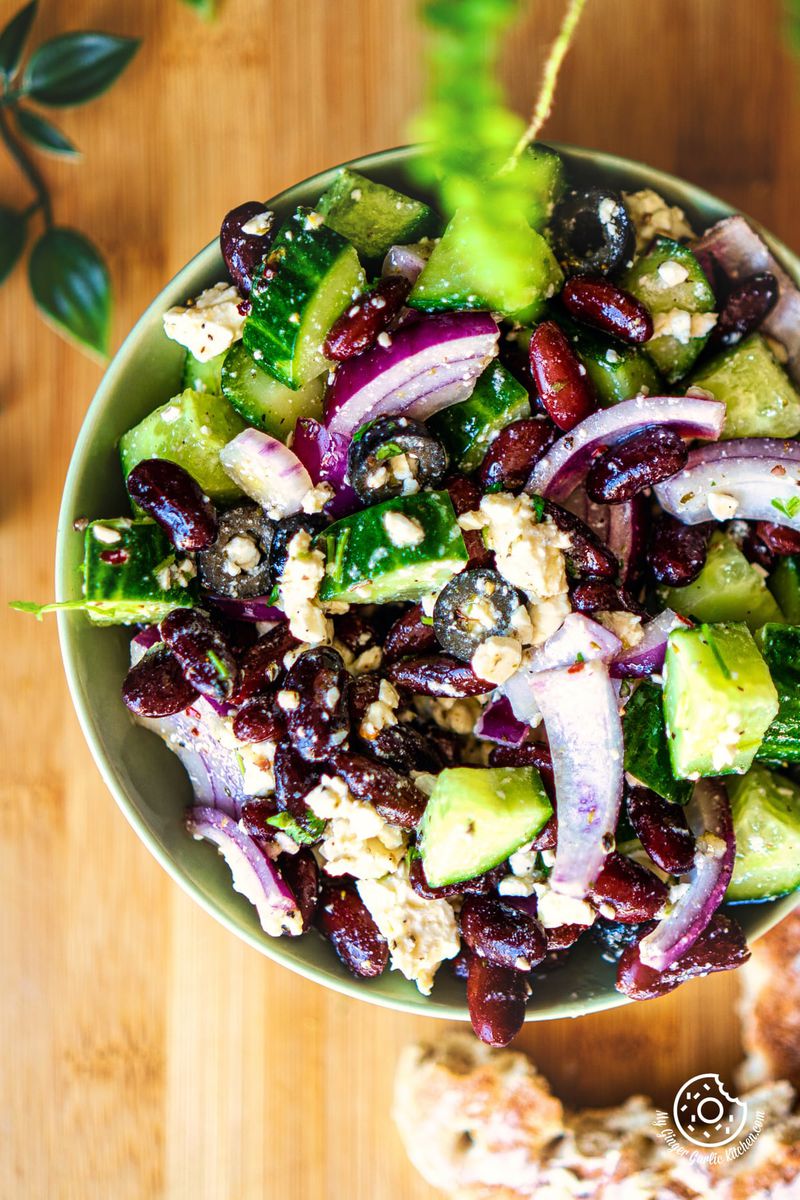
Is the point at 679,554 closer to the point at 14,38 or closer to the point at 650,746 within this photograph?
the point at 650,746

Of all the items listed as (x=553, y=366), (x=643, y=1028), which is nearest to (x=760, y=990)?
(x=643, y=1028)

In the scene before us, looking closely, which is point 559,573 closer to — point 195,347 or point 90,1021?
point 195,347

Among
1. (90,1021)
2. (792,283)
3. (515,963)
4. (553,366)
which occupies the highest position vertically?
(792,283)

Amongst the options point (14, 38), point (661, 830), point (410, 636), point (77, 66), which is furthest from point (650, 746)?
point (14, 38)

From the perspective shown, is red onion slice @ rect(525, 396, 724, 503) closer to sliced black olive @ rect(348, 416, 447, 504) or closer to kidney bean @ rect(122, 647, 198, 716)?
sliced black olive @ rect(348, 416, 447, 504)

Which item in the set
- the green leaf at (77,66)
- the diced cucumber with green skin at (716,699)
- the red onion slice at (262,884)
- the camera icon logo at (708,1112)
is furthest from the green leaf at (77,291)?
the camera icon logo at (708,1112)

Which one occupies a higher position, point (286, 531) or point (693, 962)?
point (286, 531)

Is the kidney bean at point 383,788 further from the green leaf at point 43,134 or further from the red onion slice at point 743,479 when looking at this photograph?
the green leaf at point 43,134
